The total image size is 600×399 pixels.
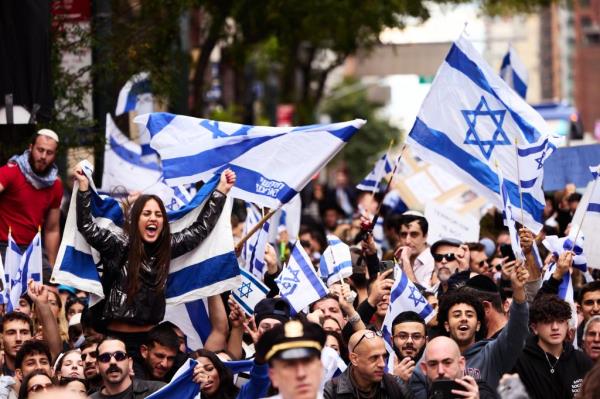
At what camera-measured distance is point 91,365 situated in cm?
1120

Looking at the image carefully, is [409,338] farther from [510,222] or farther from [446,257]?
[446,257]

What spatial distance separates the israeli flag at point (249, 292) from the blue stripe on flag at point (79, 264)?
101cm

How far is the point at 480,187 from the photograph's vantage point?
13.8 meters

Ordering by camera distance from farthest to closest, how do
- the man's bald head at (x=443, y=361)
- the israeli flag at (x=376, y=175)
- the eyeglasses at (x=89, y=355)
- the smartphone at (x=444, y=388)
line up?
the israeli flag at (x=376, y=175), the eyeglasses at (x=89, y=355), the man's bald head at (x=443, y=361), the smartphone at (x=444, y=388)

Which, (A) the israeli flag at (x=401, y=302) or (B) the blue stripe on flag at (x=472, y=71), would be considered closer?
(A) the israeli flag at (x=401, y=302)

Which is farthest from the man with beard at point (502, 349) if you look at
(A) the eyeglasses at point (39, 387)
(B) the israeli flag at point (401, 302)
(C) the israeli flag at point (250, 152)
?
Answer: (C) the israeli flag at point (250, 152)

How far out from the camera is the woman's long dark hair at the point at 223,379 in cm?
1090

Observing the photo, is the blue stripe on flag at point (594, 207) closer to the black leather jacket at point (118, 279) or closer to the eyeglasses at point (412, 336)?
the eyeglasses at point (412, 336)

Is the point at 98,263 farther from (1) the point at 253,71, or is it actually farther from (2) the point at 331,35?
(1) the point at 253,71

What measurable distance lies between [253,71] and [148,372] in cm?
3077

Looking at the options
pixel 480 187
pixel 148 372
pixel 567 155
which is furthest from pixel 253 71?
pixel 148 372

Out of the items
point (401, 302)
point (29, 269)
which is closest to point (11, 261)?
point (29, 269)

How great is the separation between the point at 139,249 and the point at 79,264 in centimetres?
56

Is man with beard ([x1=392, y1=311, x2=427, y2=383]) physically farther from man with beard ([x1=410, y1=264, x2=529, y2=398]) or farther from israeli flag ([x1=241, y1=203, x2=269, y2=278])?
israeli flag ([x1=241, y1=203, x2=269, y2=278])
